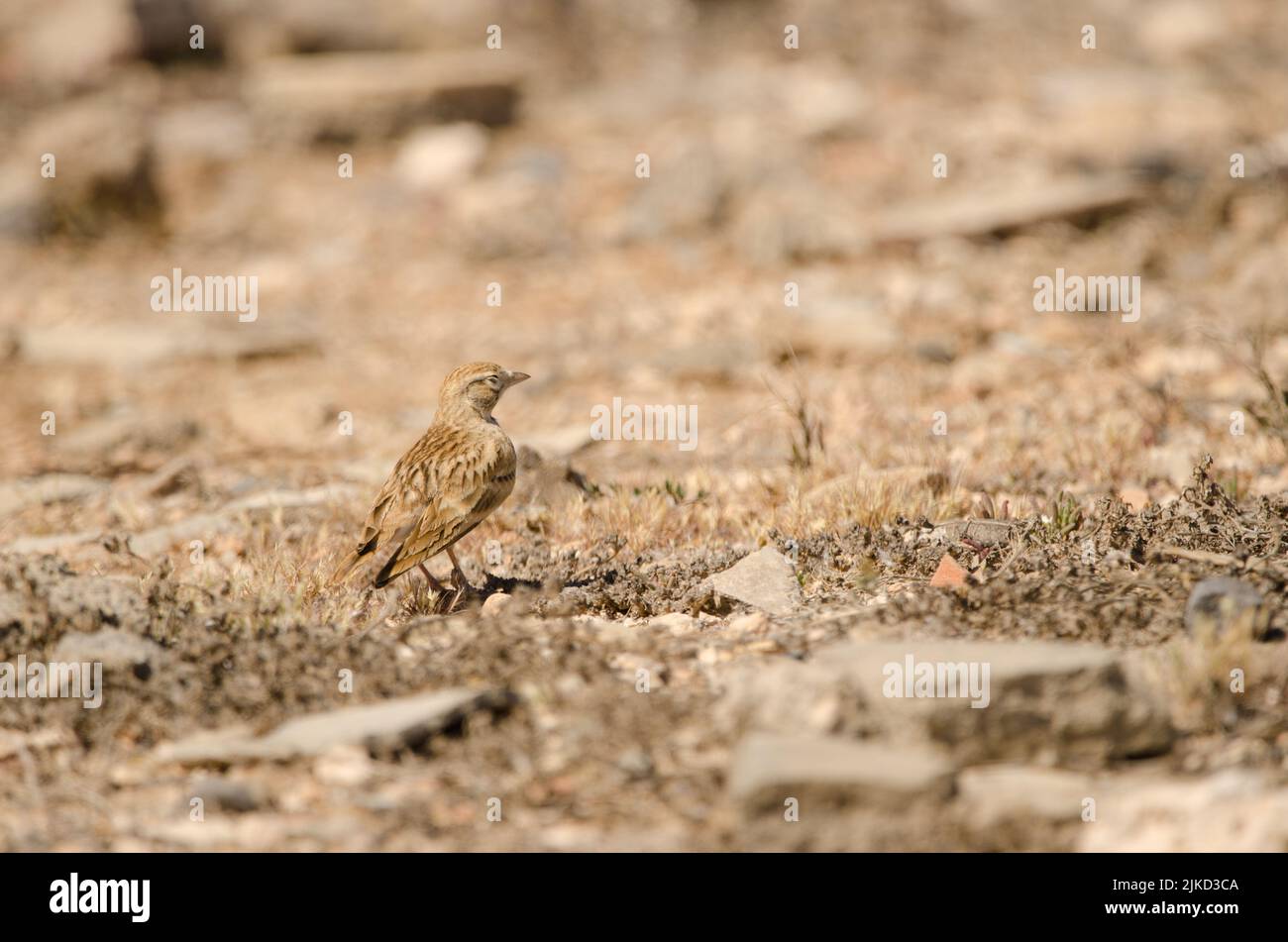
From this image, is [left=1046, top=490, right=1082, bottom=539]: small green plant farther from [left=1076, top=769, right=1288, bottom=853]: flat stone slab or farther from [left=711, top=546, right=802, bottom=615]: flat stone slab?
[left=1076, top=769, right=1288, bottom=853]: flat stone slab

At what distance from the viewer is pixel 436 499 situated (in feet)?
20.5

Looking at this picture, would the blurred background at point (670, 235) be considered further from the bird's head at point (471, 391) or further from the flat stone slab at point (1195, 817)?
the flat stone slab at point (1195, 817)

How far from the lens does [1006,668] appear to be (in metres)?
4.56

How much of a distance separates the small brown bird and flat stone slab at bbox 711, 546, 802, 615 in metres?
1.08

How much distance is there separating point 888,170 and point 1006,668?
38.2ft

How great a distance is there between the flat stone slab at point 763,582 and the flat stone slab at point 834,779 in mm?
1780

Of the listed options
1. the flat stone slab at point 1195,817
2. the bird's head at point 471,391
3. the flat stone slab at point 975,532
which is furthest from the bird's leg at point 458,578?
the flat stone slab at point 1195,817

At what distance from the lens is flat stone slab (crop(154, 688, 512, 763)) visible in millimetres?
4855

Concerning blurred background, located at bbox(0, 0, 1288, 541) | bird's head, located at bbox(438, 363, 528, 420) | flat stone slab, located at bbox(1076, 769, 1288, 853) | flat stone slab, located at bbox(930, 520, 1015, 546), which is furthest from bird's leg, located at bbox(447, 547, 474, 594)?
flat stone slab, located at bbox(1076, 769, 1288, 853)

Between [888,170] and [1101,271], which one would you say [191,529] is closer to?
[1101,271]

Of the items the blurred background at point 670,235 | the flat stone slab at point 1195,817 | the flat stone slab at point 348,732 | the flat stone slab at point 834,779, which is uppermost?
the blurred background at point 670,235

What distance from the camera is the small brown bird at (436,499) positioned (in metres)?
6.14

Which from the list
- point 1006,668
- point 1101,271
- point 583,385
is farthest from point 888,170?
point 1006,668

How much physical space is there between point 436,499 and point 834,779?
265 cm
